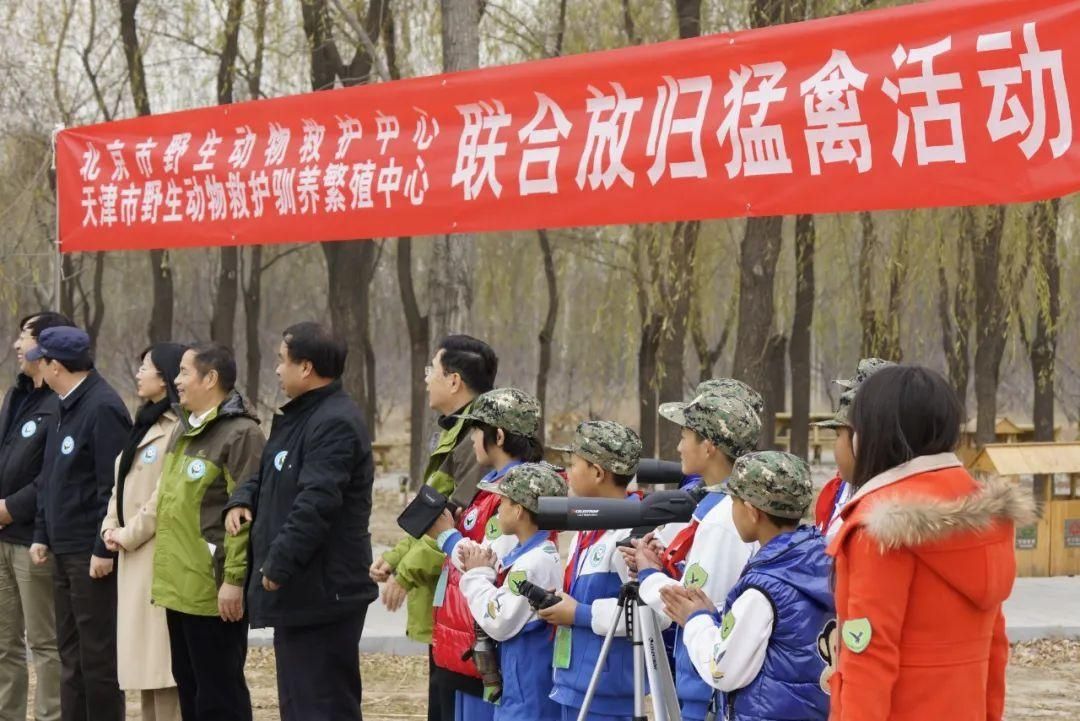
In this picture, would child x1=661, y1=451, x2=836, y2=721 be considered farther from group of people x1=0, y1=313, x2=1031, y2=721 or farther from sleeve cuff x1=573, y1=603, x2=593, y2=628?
sleeve cuff x1=573, y1=603, x2=593, y2=628

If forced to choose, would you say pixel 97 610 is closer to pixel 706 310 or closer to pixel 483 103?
pixel 483 103

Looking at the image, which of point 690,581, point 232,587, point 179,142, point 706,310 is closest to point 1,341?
point 706,310

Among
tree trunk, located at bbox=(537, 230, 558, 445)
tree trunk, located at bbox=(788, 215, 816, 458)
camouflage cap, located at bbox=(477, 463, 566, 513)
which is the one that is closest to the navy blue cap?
camouflage cap, located at bbox=(477, 463, 566, 513)

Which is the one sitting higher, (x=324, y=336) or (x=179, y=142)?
(x=179, y=142)

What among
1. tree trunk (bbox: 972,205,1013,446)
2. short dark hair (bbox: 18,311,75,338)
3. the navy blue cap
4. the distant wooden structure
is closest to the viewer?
the navy blue cap

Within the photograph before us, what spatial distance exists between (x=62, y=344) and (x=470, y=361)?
6.92 feet

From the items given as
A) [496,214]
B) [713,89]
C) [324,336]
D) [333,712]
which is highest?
[713,89]

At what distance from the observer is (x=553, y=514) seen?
12.3 ft

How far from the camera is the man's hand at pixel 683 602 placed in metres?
3.43

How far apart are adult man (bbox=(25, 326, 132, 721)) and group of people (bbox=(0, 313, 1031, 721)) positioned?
0.01 metres

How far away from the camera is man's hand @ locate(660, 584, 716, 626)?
343 cm

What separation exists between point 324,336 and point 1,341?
2840 centimetres

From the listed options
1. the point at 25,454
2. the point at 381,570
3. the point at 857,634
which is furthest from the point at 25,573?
the point at 857,634

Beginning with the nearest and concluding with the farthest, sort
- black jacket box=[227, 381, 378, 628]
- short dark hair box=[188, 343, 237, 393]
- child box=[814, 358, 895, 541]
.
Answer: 1. child box=[814, 358, 895, 541]
2. black jacket box=[227, 381, 378, 628]
3. short dark hair box=[188, 343, 237, 393]
